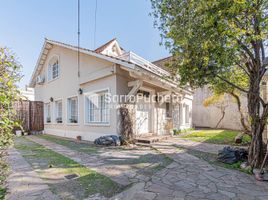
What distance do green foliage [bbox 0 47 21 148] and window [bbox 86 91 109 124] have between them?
21.0 feet

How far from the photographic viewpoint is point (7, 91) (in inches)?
109

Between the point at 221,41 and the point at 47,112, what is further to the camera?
the point at 47,112

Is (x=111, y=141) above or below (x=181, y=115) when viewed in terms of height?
below

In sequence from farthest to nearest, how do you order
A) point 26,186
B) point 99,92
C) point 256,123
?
1. point 99,92
2. point 256,123
3. point 26,186

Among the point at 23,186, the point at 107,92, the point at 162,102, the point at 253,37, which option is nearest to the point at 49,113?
the point at 107,92

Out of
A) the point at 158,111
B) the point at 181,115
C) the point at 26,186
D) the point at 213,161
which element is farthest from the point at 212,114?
the point at 26,186

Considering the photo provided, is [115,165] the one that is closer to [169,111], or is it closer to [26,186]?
[26,186]

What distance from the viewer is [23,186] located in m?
3.76

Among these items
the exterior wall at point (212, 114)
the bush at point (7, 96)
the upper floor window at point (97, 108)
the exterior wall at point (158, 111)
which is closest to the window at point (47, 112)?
the upper floor window at point (97, 108)

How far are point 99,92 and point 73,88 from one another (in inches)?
114

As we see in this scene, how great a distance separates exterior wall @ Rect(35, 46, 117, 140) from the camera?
9.25 m

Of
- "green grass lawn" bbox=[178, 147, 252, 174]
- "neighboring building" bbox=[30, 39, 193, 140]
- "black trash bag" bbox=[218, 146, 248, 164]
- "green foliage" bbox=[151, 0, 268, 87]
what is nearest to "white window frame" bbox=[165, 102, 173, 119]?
"neighboring building" bbox=[30, 39, 193, 140]

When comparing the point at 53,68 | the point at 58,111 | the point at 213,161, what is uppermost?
the point at 53,68

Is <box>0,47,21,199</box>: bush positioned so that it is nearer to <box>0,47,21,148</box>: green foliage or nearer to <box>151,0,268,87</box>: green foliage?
<box>0,47,21,148</box>: green foliage
